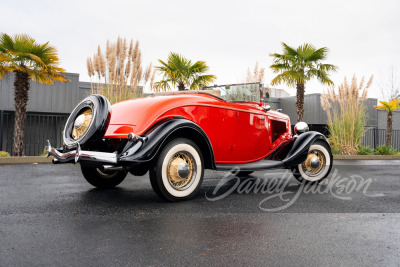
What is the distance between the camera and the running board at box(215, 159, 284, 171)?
4520 millimetres

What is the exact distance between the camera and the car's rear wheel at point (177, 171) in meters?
3.81

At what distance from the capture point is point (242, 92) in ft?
20.1

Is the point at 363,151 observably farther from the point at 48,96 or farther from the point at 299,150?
the point at 48,96

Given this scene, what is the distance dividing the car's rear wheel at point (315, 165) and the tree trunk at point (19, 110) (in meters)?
8.39

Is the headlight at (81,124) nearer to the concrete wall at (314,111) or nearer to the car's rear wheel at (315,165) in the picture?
the car's rear wheel at (315,165)

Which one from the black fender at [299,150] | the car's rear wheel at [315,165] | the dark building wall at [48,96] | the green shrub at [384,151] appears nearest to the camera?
the black fender at [299,150]

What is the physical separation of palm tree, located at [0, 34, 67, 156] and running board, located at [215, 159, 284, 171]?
7.83 m

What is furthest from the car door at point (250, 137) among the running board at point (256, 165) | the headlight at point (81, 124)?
Answer: the headlight at point (81, 124)

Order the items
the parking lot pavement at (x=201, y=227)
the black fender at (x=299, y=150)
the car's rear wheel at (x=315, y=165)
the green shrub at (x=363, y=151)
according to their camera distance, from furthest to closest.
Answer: the green shrub at (x=363, y=151) → the car's rear wheel at (x=315, y=165) → the black fender at (x=299, y=150) → the parking lot pavement at (x=201, y=227)

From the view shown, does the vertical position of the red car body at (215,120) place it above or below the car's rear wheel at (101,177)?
above

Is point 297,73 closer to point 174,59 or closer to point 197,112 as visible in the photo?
point 174,59

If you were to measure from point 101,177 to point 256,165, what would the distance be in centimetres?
236

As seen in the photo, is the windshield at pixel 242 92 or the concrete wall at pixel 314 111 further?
the concrete wall at pixel 314 111

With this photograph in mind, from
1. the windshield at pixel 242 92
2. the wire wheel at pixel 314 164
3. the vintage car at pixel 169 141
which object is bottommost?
the wire wheel at pixel 314 164
